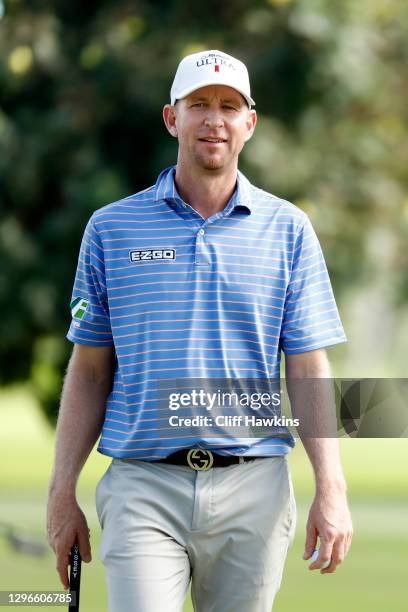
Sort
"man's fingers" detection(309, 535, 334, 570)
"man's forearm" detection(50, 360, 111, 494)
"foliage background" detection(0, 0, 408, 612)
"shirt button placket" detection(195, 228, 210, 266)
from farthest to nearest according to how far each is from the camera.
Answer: "foliage background" detection(0, 0, 408, 612)
"man's forearm" detection(50, 360, 111, 494)
"shirt button placket" detection(195, 228, 210, 266)
"man's fingers" detection(309, 535, 334, 570)

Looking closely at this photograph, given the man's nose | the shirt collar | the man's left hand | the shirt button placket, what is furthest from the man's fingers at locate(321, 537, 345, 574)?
the man's nose

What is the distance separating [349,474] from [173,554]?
45.8 feet

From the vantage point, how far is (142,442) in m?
A: 3.47

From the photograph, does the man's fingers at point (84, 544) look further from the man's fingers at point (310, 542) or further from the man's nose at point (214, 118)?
the man's nose at point (214, 118)

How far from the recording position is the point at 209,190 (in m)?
3.66

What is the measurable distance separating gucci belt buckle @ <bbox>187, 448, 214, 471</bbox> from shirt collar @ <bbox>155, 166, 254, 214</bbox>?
0.66m

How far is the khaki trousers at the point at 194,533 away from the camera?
11.1 ft

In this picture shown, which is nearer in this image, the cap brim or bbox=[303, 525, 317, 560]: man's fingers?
bbox=[303, 525, 317, 560]: man's fingers

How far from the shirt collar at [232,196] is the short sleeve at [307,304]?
173 millimetres

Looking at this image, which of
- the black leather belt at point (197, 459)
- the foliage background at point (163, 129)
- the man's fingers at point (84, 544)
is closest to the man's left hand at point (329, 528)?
the black leather belt at point (197, 459)

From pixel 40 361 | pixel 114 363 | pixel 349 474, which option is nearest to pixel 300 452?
pixel 349 474

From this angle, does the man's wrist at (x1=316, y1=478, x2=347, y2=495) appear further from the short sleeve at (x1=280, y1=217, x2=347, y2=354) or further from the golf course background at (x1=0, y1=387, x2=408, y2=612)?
the golf course background at (x1=0, y1=387, x2=408, y2=612)

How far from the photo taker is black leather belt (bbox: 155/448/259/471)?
11.3 feet

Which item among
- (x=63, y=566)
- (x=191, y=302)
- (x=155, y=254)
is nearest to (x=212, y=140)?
(x=155, y=254)
